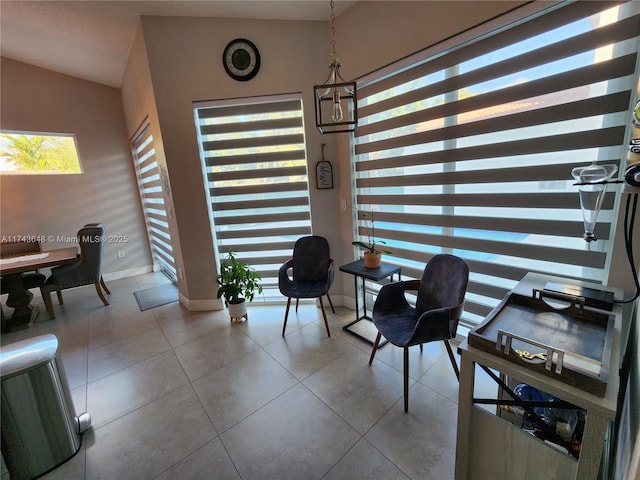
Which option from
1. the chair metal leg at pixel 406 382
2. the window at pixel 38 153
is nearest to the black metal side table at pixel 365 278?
the chair metal leg at pixel 406 382

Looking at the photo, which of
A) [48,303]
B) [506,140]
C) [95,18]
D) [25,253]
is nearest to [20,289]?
[48,303]

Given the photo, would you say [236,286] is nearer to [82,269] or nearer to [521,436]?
[82,269]

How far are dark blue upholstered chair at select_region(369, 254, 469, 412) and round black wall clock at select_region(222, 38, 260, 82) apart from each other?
245cm

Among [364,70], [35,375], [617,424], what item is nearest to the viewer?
[617,424]

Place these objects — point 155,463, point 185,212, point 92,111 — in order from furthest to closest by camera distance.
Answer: point 92,111 → point 185,212 → point 155,463

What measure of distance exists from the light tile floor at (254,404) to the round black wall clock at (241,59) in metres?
2.56

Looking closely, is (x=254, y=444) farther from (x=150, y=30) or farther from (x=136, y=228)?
(x=136, y=228)

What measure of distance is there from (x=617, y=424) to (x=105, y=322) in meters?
4.26

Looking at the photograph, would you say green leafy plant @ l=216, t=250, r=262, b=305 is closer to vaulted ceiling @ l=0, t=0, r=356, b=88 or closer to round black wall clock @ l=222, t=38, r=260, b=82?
round black wall clock @ l=222, t=38, r=260, b=82

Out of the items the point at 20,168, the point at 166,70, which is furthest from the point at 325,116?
the point at 20,168

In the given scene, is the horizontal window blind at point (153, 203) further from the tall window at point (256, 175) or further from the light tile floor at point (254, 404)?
the light tile floor at point (254, 404)

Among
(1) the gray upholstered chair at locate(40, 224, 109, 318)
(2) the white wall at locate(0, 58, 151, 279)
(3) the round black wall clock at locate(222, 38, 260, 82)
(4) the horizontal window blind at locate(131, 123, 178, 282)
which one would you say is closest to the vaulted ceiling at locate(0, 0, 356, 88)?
(3) the round black wall clock at locate(222, 38, 260, 82)

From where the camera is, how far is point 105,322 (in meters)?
3.14

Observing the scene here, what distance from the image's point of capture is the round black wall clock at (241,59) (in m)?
2.62
